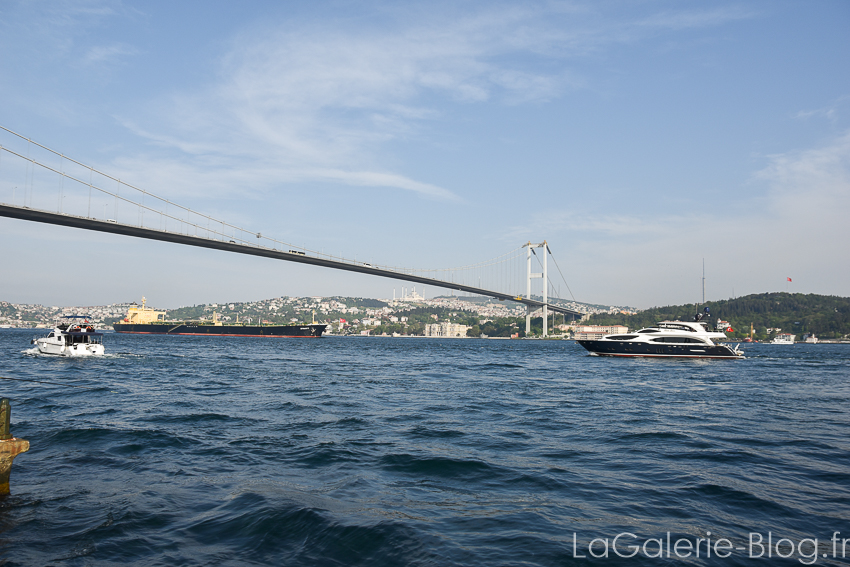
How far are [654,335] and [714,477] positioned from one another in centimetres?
3189

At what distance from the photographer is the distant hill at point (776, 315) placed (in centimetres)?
10475

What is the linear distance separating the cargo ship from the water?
7181 centimetres

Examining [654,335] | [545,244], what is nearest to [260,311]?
[545,244]

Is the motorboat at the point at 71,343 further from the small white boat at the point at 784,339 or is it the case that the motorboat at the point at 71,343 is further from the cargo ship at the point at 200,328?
the small white boat at the point at 784,339

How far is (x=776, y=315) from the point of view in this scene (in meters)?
116

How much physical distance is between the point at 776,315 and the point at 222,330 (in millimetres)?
124015

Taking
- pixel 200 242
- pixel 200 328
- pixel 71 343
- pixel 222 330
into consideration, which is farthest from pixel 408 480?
pixel 200 328

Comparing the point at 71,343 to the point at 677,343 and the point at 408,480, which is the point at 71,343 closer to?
the point at 408,480

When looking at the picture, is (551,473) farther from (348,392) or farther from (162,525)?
(348,392)

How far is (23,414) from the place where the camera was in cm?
1138

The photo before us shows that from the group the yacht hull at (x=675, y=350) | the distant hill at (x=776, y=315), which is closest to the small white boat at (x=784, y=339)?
the distant hill at (x=776, y=315)

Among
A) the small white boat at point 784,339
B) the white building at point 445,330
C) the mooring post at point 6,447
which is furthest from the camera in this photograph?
the white building at point 445,330

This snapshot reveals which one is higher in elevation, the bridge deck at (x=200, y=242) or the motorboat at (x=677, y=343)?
the bridge deck at (x=200, y=242)

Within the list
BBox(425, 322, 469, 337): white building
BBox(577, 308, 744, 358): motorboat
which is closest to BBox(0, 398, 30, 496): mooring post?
BBox(577, 308, 744, 358): motorboat
